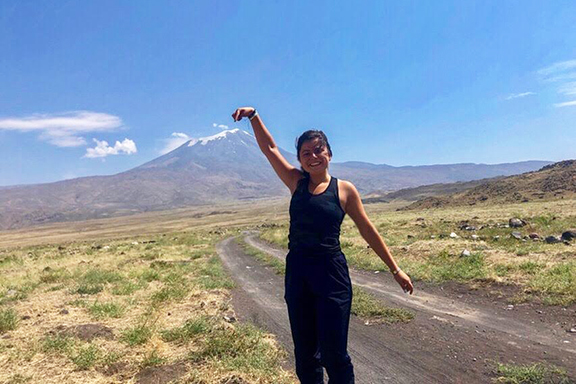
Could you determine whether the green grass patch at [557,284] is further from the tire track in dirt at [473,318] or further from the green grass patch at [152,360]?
the green grass patch at [152,360]

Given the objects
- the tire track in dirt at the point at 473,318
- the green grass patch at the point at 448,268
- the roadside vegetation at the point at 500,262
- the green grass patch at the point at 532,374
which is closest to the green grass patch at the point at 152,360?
the green grass patch at the point at 532,374

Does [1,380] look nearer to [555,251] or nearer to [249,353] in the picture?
[249,353]

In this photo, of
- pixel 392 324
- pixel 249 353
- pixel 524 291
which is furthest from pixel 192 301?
pixel 524 291

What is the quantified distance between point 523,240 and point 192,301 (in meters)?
13.6

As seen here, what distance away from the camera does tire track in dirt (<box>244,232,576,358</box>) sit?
19.9ft

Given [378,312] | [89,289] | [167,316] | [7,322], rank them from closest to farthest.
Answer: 1. [7,322]
2. [378,312]
3. [167,316]
4. [89,289]

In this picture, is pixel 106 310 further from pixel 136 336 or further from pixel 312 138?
pixel 312 138

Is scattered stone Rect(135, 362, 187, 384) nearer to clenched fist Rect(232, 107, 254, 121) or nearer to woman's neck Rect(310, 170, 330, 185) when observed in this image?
woman's neck Rect(310, 170, 330, 185)

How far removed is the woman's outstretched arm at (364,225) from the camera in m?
3.40

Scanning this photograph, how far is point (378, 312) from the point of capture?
7.97 m

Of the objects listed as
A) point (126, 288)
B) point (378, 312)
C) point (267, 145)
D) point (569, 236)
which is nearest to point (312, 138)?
point (267, 145)

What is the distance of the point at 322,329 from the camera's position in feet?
10.2

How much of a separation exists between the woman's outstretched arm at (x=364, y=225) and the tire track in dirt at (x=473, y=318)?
3865mm

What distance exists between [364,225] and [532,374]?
3.22 meters
